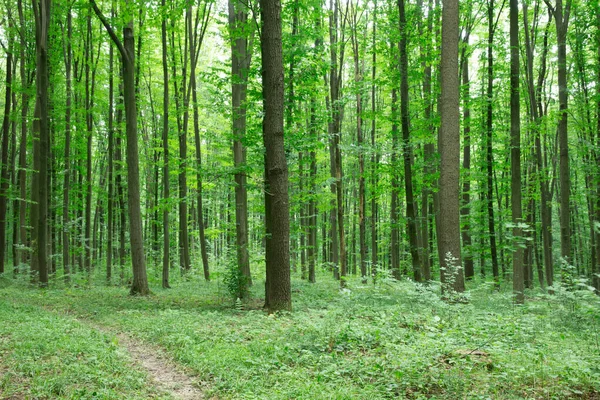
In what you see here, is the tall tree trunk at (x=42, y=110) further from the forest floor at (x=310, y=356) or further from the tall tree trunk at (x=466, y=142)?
the tall tree trunk at (x=466, y=142)

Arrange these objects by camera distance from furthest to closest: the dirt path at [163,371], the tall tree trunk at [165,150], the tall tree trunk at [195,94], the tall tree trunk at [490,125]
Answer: the tall tree trunk at [195,94], the tall tree trunk at [490,125], the tall tree trunk at [165,150], the dirt path at [163,371]

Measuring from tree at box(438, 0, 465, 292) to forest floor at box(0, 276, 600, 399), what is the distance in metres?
1.88

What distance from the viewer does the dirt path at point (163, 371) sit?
16.1 ft

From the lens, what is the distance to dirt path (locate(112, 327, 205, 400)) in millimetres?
4918

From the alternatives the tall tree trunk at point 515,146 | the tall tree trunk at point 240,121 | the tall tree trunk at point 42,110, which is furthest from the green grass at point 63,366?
the tall tree trunk at point 515,146

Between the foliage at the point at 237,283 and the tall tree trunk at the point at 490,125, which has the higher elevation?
the tall tree trunk at the point at 490,125

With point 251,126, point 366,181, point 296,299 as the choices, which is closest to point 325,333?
point 296,299

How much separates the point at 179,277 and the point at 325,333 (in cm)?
1515

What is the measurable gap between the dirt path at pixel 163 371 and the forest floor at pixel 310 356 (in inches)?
0.9

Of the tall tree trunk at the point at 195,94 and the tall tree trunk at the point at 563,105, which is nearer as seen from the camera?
the tall tree trunk at the point at 563,105

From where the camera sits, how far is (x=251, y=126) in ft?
43.1

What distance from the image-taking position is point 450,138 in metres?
9.15

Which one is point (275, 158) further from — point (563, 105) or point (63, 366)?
point (563, 105)

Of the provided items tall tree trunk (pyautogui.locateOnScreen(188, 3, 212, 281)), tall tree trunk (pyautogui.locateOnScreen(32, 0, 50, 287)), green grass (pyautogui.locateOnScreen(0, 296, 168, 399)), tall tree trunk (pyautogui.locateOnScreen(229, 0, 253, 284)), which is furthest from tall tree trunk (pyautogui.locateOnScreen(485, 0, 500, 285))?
tall tree trunk (pyautogui.locateOnScreen(32, 0, 50, 287))
